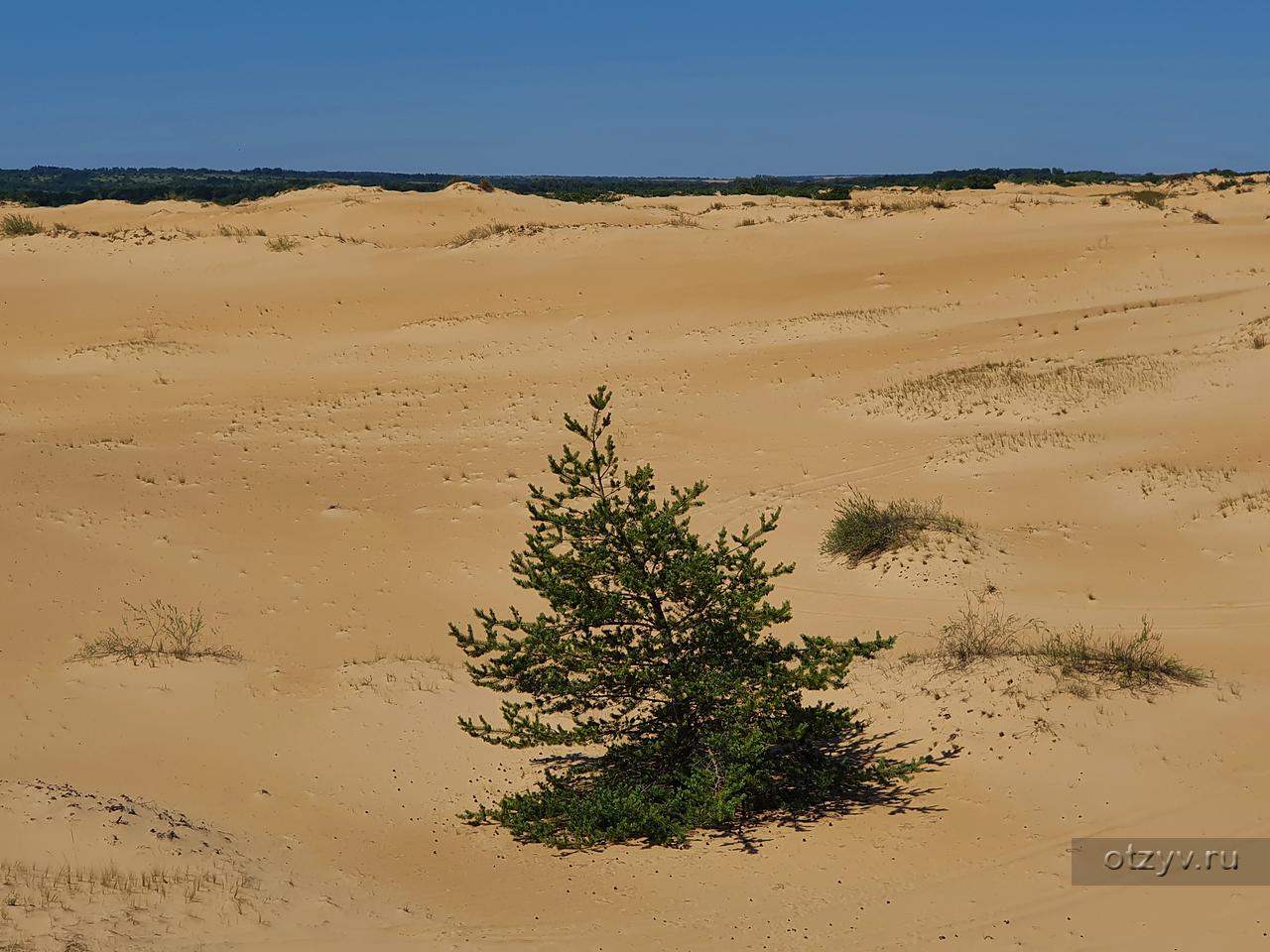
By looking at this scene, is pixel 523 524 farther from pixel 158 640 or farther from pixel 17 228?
pixel 17 228

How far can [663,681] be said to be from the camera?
8523 millimetres

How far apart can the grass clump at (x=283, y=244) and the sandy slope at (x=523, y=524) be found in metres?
0.33

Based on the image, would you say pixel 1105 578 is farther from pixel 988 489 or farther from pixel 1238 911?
pixel 1238 911

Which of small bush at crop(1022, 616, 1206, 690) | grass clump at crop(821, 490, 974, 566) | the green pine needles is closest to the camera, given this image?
the green pine needles

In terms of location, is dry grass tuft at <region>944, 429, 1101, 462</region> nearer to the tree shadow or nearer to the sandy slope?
the sandy slope

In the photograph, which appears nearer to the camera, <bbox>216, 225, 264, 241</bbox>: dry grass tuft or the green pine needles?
the green pine needles

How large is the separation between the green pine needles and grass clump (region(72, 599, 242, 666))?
14.1 feet

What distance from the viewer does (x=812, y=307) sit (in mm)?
27984

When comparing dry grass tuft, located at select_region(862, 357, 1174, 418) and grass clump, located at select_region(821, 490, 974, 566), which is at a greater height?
dry grass tuft, located at select_region(862, 357, 1174, 418)

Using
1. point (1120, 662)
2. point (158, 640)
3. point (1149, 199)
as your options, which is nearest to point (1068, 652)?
point (1120, 662)

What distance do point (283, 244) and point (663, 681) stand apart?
26900 millimetres

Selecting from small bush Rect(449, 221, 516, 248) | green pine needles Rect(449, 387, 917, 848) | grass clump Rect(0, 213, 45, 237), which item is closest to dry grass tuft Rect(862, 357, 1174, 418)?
green pine needles Rect(449, 387, 917, 848)

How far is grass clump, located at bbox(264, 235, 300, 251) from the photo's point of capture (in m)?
32.4

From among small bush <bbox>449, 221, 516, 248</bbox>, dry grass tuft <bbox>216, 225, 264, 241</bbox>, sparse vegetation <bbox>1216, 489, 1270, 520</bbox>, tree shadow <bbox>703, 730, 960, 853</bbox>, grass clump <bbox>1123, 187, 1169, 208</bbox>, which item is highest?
grass clump <bbox>1123, 187, 1169, 208</bbox>
